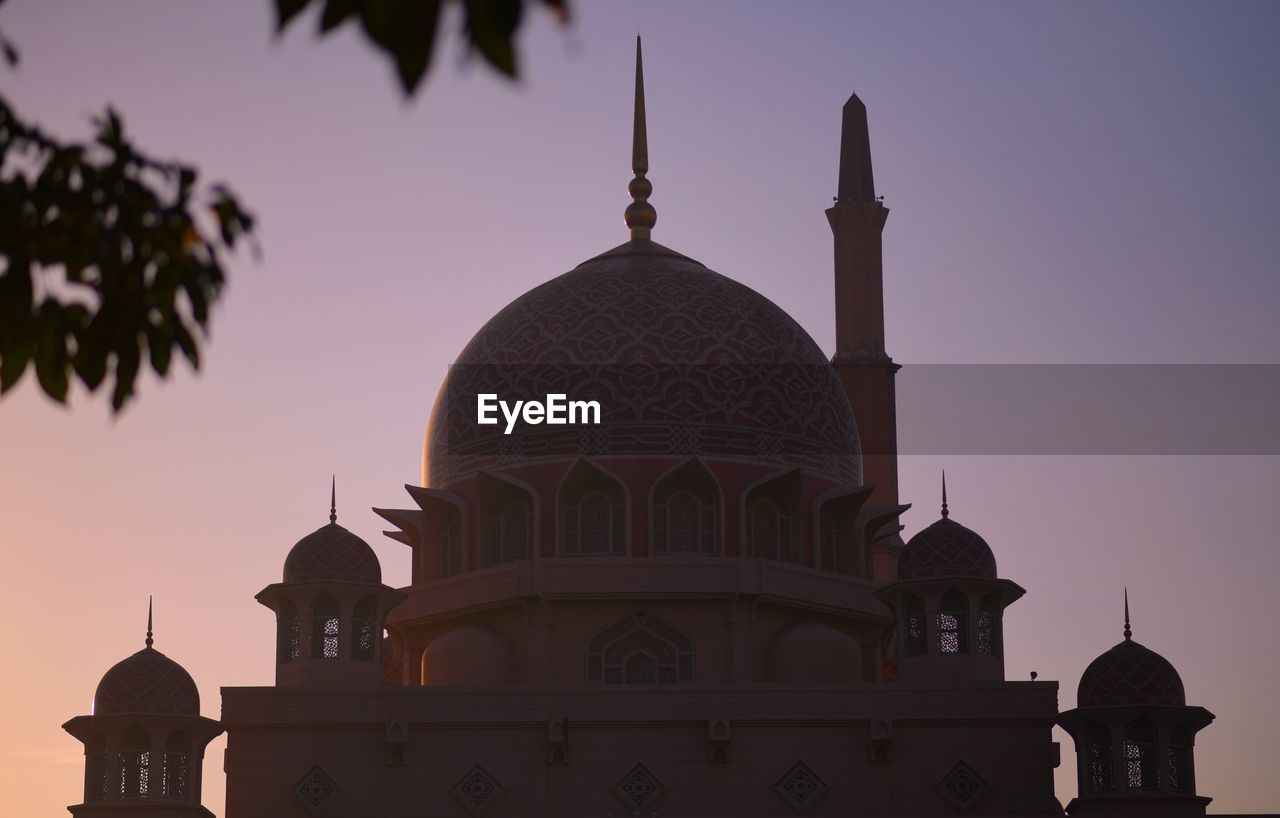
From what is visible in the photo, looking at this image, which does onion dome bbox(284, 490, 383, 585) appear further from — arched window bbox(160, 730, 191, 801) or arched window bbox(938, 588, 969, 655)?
arched window bbox(938, 588, 969, 655)

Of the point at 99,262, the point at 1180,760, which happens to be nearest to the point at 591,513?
the point at 1180,760

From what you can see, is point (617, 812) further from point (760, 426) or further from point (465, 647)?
point (760, 426)

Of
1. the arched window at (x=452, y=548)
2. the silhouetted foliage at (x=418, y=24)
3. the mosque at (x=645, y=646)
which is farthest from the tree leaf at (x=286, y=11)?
the arched window at (x=452, y=548)

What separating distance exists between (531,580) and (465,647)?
1.17 meters

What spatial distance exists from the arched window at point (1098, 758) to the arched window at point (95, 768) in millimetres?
11863

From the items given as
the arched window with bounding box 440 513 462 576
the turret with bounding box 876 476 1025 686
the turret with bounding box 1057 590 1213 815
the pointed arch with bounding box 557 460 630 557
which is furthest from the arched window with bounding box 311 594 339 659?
the turret with bounding box 1057 590 1213 815

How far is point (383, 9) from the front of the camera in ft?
13.1

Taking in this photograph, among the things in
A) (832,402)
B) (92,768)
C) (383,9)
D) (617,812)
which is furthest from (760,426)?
(383,9)

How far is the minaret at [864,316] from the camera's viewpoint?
33.8 m

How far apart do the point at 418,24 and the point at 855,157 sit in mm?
32283

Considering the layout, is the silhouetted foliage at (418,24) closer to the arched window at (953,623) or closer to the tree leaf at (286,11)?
the tree leaf at (286,11)

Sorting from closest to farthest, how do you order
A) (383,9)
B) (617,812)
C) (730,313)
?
1. (383,9)
2. (617,812)
3. (730,313)

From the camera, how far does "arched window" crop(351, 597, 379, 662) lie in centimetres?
2745

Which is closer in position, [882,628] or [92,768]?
[92,768]
